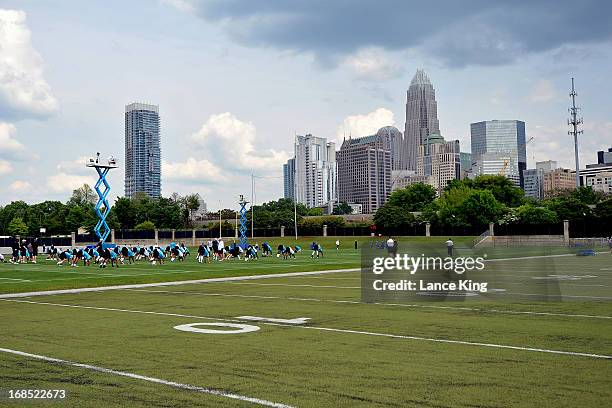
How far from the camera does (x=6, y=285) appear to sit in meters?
24.2

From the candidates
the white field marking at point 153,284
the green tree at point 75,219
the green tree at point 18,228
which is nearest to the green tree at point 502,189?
the green tree at point 75,219

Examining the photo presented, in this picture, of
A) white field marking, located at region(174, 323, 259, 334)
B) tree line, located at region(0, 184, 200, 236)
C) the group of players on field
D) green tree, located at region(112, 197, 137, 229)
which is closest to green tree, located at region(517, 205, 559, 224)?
the group of players on field

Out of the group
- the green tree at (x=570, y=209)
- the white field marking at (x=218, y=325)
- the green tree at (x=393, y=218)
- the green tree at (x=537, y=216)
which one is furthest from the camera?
the green tree at (x=393, y=218)

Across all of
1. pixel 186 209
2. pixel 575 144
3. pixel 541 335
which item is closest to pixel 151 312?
pixel 541 335

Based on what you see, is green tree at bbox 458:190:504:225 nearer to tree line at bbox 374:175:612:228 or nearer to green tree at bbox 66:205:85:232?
tree line at bbox 374:175:612:228

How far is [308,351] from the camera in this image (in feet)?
33.0

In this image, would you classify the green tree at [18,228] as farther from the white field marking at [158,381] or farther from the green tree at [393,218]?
the white field marking at [158,381]

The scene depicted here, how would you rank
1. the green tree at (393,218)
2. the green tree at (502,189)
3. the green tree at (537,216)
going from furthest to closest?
the green tree at (502,189), the green tree at (393,218), the green tree at (537,216)

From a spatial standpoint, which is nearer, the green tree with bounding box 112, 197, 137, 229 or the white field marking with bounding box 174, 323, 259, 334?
the white field marking with bounding box 174, 323, 259, 334

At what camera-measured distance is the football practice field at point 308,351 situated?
7305 mm

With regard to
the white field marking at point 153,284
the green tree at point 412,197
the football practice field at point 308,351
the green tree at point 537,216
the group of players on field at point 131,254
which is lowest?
the football practice field at point 308,351

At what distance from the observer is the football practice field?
730 cm

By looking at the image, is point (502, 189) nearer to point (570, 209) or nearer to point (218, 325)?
point (570, 209)

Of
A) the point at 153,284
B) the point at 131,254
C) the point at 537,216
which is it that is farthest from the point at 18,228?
the point at 153,284
